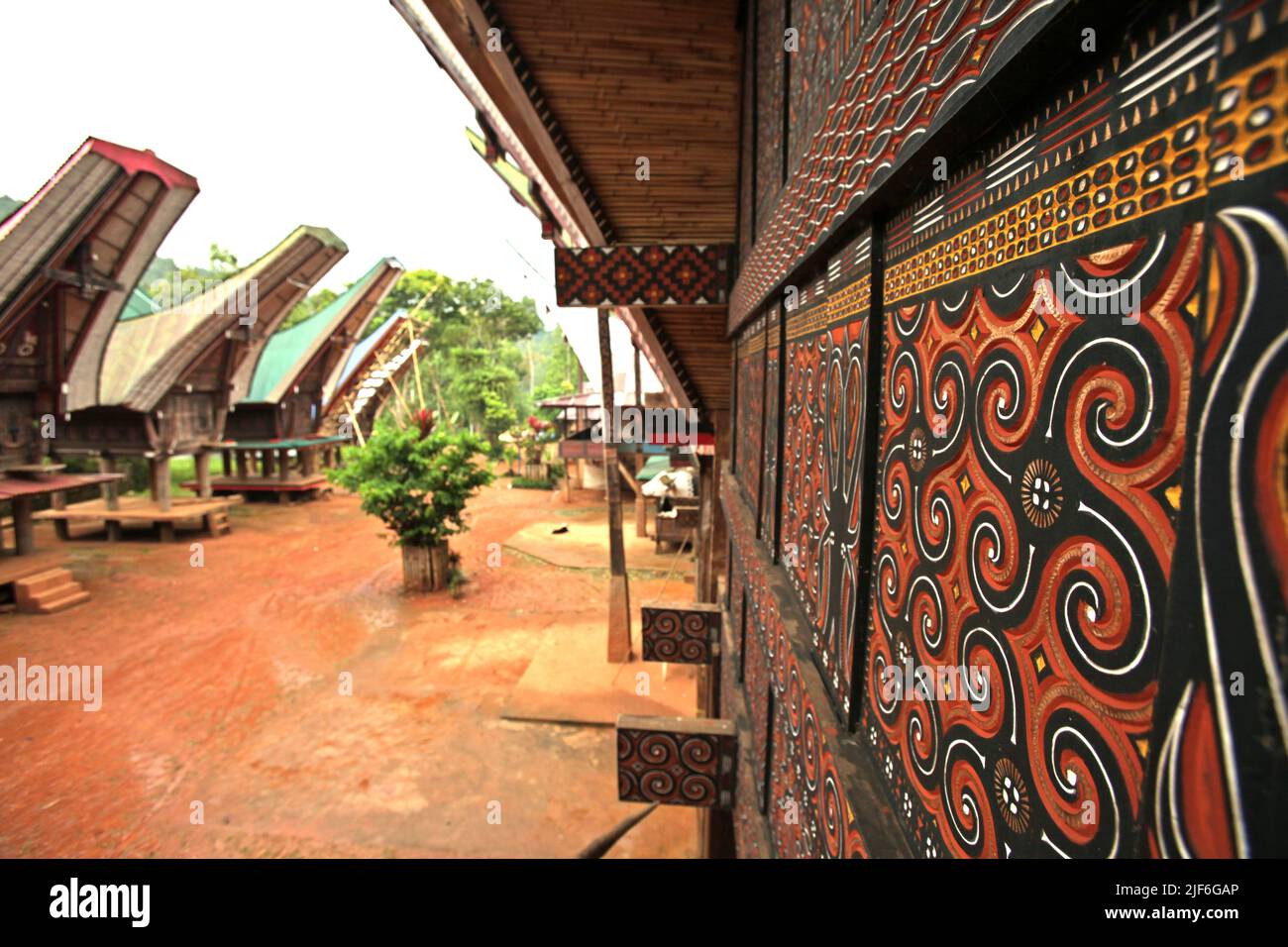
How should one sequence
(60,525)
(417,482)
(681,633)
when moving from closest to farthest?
1. (681,633)
2. (417,482)
3. (60,525)

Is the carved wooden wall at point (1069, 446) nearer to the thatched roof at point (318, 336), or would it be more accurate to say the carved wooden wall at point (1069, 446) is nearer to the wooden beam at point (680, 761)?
the wooden beam at point (680, 761)

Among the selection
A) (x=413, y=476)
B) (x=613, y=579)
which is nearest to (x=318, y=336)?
(x=413, y=476)

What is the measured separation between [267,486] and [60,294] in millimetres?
9125

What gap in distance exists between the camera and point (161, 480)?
45.4 feet

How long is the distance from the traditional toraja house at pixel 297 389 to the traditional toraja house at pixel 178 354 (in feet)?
7.78

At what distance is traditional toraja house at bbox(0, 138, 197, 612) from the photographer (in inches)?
343

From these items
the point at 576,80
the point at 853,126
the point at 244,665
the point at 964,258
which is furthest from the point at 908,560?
the point at 244,665

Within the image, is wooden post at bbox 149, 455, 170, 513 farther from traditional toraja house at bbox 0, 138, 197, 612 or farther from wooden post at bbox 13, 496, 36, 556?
wooden post at bbox 13, 496, 36, 556

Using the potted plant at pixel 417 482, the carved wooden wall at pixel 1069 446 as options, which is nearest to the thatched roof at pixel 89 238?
the potted plant at pixel 417 482

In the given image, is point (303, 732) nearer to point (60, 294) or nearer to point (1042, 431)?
point (1042, 431)

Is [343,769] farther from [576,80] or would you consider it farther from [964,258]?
[964,258]

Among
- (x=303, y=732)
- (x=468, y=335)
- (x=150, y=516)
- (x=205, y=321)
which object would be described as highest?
(x=468, y=335)

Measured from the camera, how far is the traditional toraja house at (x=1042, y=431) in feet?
1.05

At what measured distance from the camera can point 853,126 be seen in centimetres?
100
